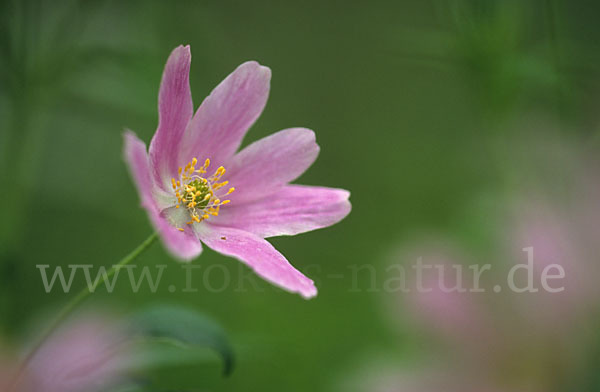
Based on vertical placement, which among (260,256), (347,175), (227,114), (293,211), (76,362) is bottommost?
(76,362)

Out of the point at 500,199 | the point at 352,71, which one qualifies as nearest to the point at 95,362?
the point at 500,199

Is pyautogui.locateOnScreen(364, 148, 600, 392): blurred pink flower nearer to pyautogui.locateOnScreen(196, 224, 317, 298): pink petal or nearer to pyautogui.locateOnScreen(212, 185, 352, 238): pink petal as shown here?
pyautogui.locateOnScreen(212, 185, 352, 238): pink petal

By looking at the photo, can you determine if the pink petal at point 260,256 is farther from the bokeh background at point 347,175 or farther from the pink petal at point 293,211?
the bokeh background at point 347,175

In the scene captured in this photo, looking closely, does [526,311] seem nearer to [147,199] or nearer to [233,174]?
[233,174]

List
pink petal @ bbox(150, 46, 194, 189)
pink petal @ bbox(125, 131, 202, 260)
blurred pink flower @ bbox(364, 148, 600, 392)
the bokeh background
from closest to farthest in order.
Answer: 1. pink petal @ bbox(125, 131, 202, 260)
2. pink petal @ bbox(150, 46, 194, 189)
3. blurred pink flower @ bbox(364, 148, 600, 392)
4. the bokeh background

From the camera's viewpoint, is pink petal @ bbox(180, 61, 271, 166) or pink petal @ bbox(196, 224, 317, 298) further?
pink petal @ bbox(180, 61, 271, 166)

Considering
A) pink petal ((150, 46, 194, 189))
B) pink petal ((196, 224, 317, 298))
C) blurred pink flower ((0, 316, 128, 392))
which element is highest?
pink petal ((150, 46, 194, 189))

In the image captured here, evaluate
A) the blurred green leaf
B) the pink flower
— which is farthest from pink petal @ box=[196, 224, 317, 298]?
the blurred green leaf

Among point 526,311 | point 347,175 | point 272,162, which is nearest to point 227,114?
point 272,162

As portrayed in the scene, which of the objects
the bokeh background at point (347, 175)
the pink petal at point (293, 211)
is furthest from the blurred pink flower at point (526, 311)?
the pink petal at point (293, 211)
